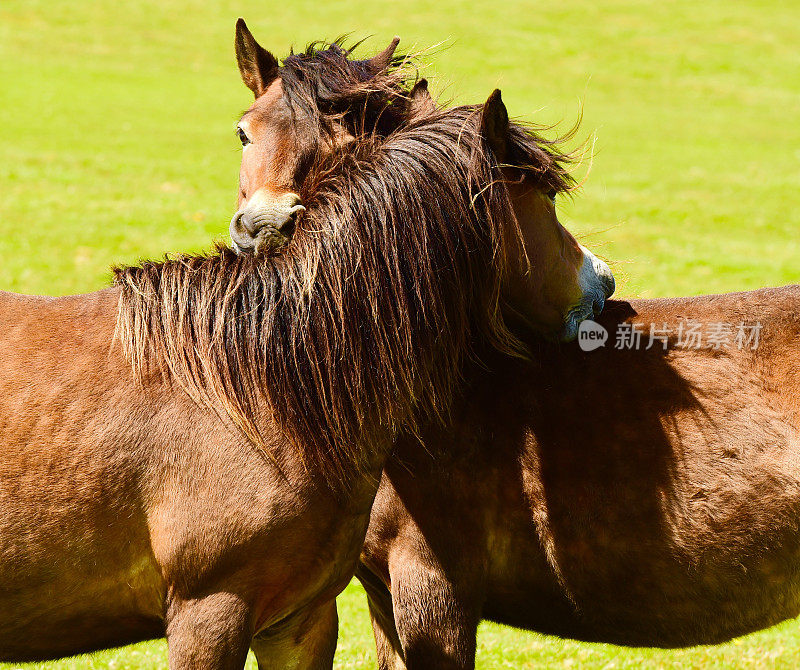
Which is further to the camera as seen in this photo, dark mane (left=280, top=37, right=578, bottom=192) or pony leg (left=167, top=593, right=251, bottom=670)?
dark mane (left=280, top=37, right=578, bottom=192)

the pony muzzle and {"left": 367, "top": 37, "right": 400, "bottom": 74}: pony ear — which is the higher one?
{"left": 367, "top": 37, "right": 400, "bottom": 74}: pony ear

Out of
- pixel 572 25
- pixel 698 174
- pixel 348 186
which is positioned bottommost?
pixel 698 174

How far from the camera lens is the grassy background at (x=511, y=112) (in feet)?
38.0

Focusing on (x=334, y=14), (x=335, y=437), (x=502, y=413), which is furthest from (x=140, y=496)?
(x=334, y=14)

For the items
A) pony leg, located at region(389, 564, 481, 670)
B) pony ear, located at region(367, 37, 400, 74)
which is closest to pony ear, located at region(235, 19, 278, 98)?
pony ear, located at region(367, 37, 400, 74)

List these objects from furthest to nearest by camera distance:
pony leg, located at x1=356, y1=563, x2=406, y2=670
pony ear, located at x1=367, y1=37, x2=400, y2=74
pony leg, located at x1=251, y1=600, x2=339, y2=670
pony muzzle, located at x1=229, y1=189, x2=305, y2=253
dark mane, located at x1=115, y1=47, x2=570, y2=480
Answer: pony ear, located at x1=367, y1=37, x2=400, y2=74
pony leg, located at x1=356, y1=563, x2=406, y2=670
pony muzzle, located at x1=229, y1=189, x2=305, y2=253
pony leg, located at x1=251, y1=600, x2=339, y2=670
dark mane, located at x1=115, y1=47, x2=570, y2=480

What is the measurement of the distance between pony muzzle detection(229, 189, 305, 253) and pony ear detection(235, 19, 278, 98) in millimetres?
1302

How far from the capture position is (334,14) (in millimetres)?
29281

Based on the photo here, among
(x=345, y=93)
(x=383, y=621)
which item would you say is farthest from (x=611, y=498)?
(x=345, y=93)

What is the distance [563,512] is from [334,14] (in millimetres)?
27708

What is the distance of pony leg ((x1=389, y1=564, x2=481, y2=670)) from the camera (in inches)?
144

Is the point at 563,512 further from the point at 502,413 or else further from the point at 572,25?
the point at 572,25

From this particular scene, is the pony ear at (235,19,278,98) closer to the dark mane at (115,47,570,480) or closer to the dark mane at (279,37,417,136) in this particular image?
the dark mane at (279,37,417,136)

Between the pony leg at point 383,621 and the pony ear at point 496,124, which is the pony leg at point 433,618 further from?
the pony ear at point 496,124
